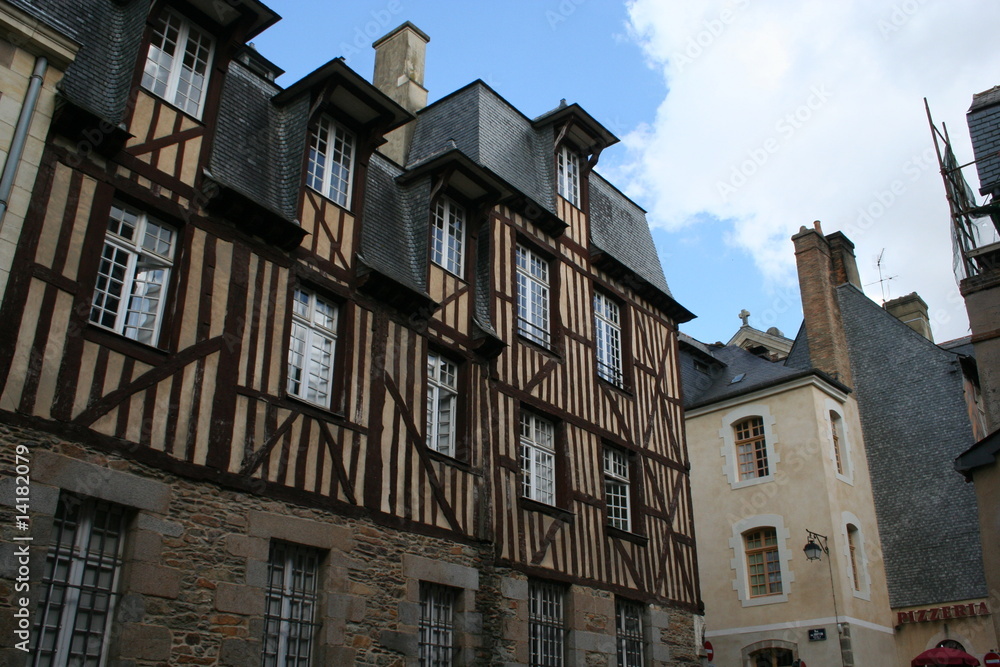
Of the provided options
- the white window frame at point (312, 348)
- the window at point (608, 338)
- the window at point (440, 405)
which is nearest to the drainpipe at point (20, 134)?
the white window frame at point (312, 348)

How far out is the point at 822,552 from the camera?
14961 millimetres

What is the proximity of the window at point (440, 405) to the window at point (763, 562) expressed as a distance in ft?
27.2

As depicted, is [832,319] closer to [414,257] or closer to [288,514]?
[414,257]

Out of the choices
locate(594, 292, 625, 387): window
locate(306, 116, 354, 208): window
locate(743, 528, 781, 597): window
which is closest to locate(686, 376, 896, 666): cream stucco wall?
locate(743, 528, 781, 597): window

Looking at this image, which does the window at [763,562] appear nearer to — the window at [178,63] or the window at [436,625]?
the window at [436,625]

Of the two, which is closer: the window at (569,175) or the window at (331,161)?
the window at (331,161)

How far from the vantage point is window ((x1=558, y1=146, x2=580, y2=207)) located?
12.9 meters

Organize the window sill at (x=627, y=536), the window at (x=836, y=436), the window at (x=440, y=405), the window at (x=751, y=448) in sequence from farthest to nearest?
the window at (x=751, y=448) → the window at (x=836, y=436) → the window sill at (x=627, y=536) → the window at (x=440, y=405)

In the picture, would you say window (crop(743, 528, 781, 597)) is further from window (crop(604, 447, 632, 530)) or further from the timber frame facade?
window (crop(604, 447, 632, 530))

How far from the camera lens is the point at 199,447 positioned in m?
7.21

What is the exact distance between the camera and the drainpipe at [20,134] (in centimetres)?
639

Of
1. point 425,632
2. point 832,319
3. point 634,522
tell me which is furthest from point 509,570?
point 832,319

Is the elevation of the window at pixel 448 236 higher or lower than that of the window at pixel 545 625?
higher

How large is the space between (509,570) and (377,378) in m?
2.54
